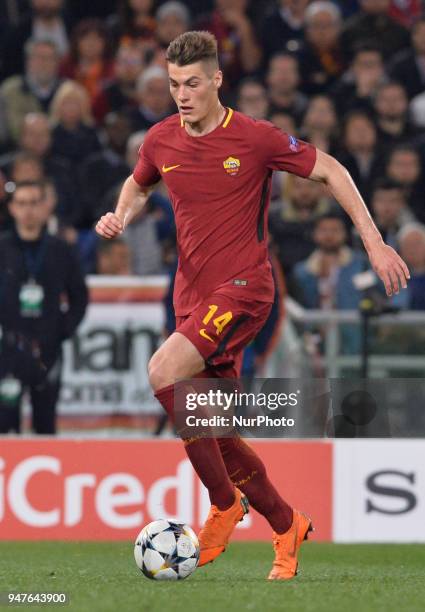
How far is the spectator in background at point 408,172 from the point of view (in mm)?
12156

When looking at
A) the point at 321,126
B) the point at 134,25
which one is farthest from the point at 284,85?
the point at 134,25

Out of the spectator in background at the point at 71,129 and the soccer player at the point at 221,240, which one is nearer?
the soccer player at the point at 221,240

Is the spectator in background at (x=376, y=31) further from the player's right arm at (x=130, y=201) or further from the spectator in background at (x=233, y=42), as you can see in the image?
the player's right arm at (x=130, y=201)

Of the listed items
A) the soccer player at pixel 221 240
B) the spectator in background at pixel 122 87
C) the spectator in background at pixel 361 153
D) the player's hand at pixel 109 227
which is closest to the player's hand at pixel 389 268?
the soccer player at pixel 221 240

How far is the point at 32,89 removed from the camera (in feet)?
42.5

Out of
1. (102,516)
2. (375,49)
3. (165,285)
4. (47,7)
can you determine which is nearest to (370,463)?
(102,516)

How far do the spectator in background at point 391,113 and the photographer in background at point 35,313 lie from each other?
159 inches

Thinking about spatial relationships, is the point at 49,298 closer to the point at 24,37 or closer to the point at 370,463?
the point at 370,463

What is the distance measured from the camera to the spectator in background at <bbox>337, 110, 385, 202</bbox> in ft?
40.4

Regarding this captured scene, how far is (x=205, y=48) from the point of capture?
614cm

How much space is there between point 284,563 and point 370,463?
2.55 m

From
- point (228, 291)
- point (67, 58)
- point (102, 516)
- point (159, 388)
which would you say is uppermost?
point (67, 58)

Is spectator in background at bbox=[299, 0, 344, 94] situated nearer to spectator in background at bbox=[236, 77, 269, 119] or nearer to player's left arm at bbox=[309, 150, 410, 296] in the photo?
spectator in background at bbox=[236, 77, 269, 119]

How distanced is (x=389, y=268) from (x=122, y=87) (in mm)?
8012
